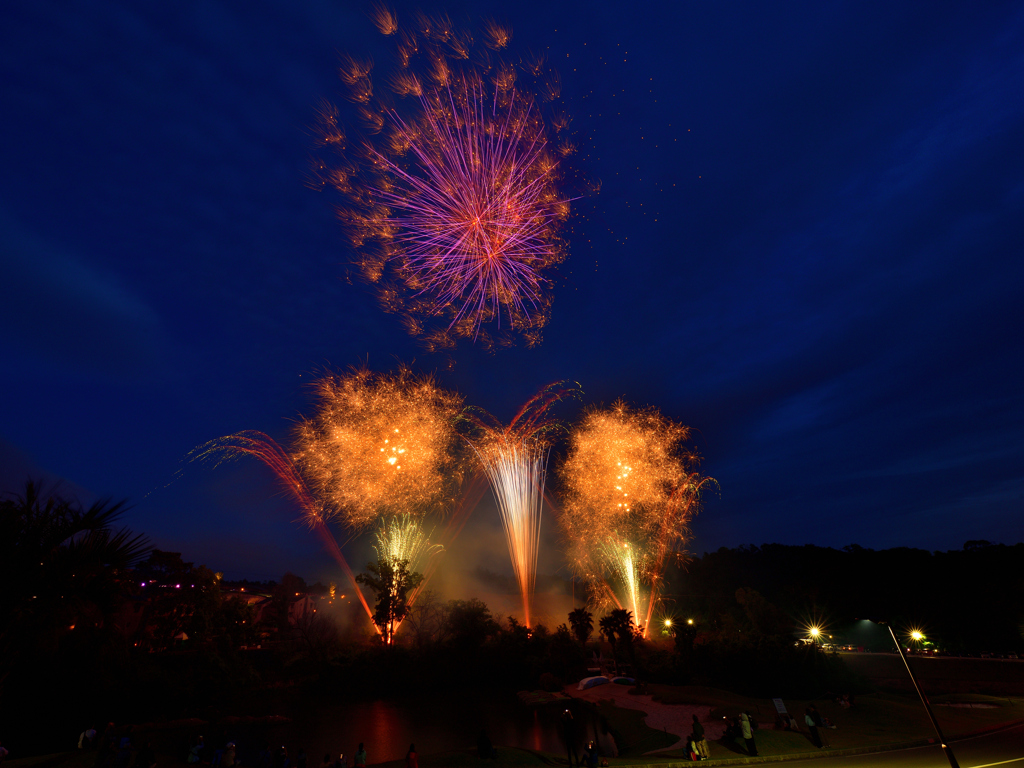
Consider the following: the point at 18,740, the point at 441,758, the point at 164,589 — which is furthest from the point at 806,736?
the point at 164,589

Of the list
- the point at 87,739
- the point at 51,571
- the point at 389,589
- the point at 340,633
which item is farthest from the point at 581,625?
the point at 51,571

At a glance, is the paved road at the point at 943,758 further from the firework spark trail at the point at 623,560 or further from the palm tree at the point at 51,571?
the firework spark trail at the point at 623,560

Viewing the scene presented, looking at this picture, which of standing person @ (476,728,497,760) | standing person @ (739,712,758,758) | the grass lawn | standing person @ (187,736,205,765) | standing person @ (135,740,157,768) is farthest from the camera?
standing person @ (187,736,205,765)

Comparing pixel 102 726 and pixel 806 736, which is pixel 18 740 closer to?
pixel 102 726

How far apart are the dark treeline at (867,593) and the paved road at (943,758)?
3475cm

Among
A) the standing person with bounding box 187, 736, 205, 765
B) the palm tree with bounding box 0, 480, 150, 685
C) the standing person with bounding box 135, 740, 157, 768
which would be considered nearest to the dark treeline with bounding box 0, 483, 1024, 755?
the palm tree with bounding box 0, 480, 150, 685

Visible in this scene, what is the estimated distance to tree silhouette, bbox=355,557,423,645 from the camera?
49875 mm

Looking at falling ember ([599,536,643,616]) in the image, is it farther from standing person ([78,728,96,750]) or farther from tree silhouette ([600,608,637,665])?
standing person ([78,728,96,750])

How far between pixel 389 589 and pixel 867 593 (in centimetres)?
6587

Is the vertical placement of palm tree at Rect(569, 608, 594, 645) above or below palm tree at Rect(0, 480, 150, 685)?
above

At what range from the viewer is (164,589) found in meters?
49.9

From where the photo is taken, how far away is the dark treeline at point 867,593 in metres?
56.9

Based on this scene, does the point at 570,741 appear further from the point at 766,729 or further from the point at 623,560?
the point at 623,560

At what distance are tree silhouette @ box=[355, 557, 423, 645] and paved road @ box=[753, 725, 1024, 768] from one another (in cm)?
4038
